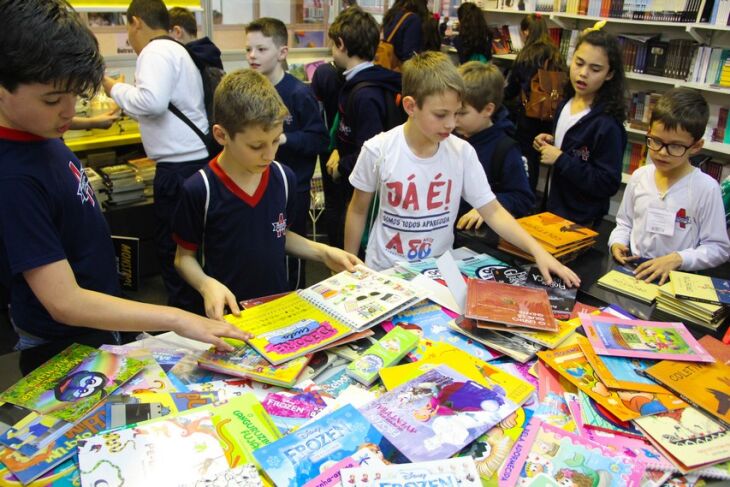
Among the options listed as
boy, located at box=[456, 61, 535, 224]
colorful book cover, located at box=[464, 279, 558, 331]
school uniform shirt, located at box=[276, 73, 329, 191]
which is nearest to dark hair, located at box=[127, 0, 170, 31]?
school uniform shirt, located at box=[276, 73, 329, 191]

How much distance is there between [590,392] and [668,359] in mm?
271

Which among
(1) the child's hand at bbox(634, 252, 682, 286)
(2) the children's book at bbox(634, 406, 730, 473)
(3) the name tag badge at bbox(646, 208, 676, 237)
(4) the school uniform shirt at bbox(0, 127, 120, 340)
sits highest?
(4) the school uniform shirt at bbox(0, 127, 120, 340)

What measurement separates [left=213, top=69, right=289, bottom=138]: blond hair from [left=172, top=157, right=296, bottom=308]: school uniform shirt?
157mm

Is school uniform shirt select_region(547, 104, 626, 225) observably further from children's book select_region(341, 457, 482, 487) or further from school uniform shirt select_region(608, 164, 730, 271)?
children's book select_region(341, 457, 482, 487)

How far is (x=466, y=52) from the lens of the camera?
5426 millimetres

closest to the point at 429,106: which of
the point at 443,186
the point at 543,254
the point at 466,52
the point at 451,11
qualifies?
the point at 443,186

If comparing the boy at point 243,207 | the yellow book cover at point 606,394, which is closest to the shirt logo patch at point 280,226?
the boy at point 243,207

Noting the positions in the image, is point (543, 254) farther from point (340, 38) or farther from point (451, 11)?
point (451, 11)

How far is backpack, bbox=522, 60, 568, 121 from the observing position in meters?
4.06

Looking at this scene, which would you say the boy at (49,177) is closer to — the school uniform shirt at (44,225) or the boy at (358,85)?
the school uniform shirt at (44,225)

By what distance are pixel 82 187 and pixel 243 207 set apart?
1.58 feet

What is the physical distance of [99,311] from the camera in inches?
46.1

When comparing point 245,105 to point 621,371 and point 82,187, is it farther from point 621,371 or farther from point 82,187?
point 621,371

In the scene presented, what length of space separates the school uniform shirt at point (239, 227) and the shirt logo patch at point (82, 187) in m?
0.31
